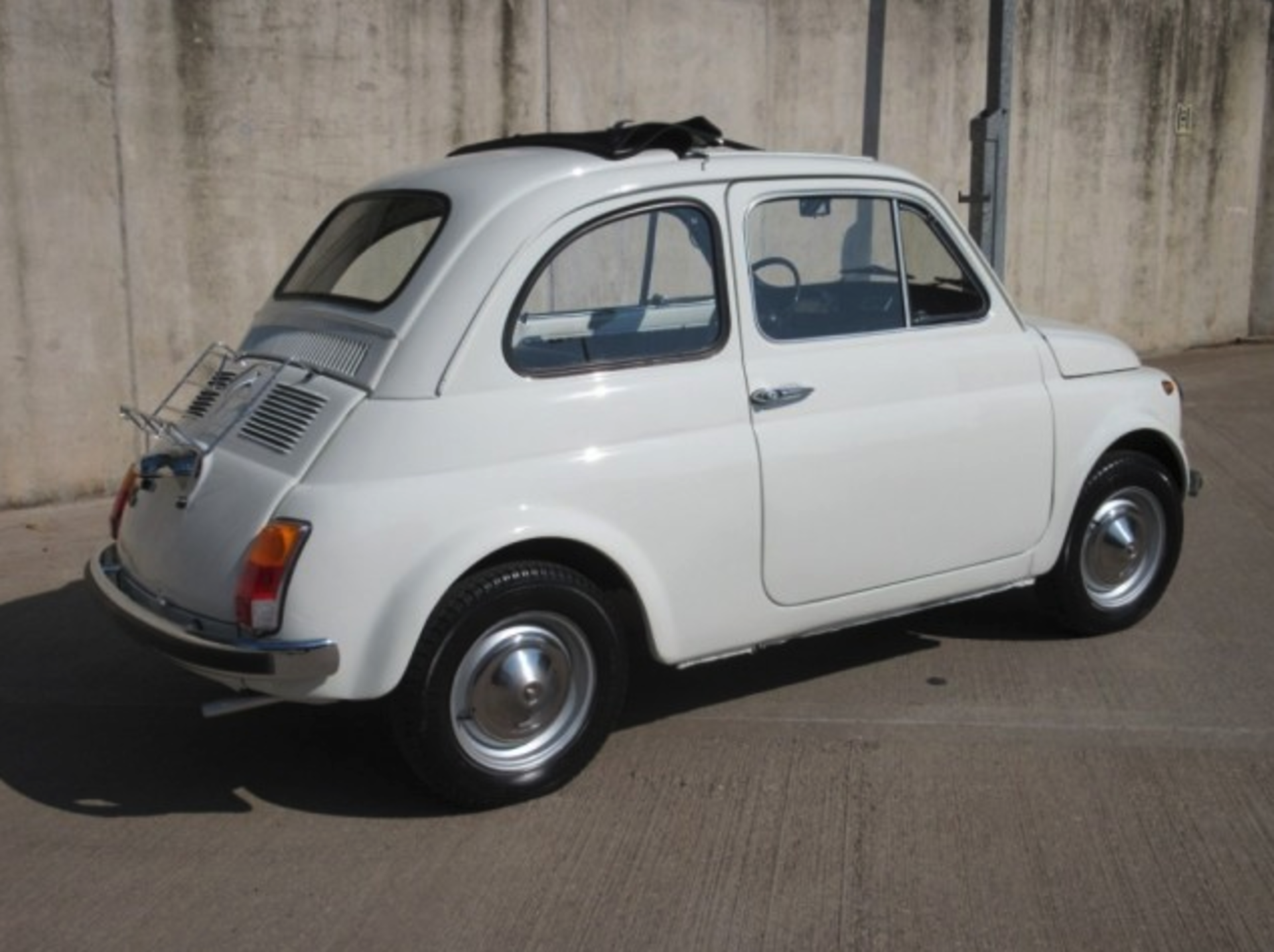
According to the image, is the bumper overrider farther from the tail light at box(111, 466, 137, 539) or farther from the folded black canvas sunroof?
the folded black canvas sunroof

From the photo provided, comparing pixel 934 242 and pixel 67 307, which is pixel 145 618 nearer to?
pixel 934 242

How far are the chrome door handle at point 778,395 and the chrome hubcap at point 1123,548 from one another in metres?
1.51

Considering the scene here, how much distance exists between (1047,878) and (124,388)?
5.49 meters

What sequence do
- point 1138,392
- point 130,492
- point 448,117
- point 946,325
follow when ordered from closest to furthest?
point 130,492, point 946,325, point 1138,392, point 448,117

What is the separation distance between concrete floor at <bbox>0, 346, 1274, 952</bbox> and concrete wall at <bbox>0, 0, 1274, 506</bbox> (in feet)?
6.65

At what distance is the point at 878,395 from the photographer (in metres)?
4.86

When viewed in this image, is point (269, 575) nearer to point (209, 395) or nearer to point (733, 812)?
point (209, 395)

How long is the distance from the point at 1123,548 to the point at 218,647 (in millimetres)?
3418

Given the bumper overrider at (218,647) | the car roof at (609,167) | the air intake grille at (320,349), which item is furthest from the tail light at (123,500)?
the car roof at (609,167)

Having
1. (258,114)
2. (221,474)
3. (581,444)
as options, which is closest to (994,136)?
(258,114)

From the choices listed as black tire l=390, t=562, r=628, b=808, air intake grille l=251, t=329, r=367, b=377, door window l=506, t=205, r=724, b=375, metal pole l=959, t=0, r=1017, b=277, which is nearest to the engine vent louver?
air intake grille l=251, t=329, r=367, b=377

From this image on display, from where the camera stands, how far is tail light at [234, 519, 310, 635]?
12.8ft

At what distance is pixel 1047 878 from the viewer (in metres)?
3.90

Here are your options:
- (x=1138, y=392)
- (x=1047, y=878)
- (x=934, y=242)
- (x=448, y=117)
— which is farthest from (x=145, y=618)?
(x=448, y=117)
